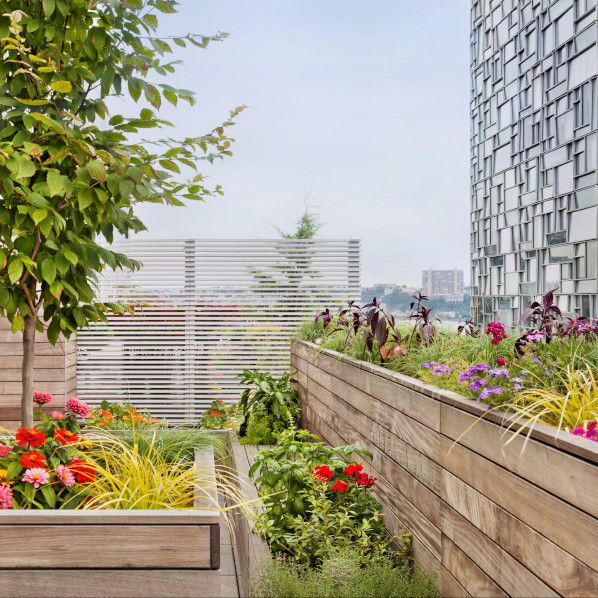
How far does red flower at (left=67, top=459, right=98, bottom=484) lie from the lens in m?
1.99

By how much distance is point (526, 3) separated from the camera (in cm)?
501

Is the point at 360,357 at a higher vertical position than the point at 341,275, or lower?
lower

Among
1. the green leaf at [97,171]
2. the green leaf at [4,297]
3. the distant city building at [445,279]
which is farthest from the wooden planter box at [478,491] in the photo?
the distant city building at [445,279]

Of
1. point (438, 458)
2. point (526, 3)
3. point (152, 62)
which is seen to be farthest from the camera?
point (526, 3)

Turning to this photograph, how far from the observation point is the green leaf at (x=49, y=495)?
187 cm

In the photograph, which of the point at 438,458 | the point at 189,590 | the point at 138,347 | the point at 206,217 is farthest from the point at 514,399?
the point at 206,217

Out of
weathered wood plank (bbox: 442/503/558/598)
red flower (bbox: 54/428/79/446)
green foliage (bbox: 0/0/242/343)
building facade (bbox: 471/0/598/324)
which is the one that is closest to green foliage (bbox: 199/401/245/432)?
building facade (bbox: 471/0/598/324)

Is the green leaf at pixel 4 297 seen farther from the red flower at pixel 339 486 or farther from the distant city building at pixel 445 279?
the distant city building at pixel 445 279

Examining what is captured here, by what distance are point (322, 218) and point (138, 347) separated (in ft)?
10.8

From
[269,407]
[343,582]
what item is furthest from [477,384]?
[269,407]

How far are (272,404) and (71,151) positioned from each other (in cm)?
329

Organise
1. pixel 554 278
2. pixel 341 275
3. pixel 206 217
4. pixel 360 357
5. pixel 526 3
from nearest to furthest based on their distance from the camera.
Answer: pixel 360 357 < pixel 554 278 < pixel 526 3 < pixel 341 275 < pixel 206 217

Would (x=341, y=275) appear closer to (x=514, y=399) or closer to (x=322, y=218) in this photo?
(x=322, y=218)

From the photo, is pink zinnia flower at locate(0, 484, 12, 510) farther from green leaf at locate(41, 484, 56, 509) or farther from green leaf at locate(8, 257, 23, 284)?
green leaf at locate(8, 257, 23, 284)
